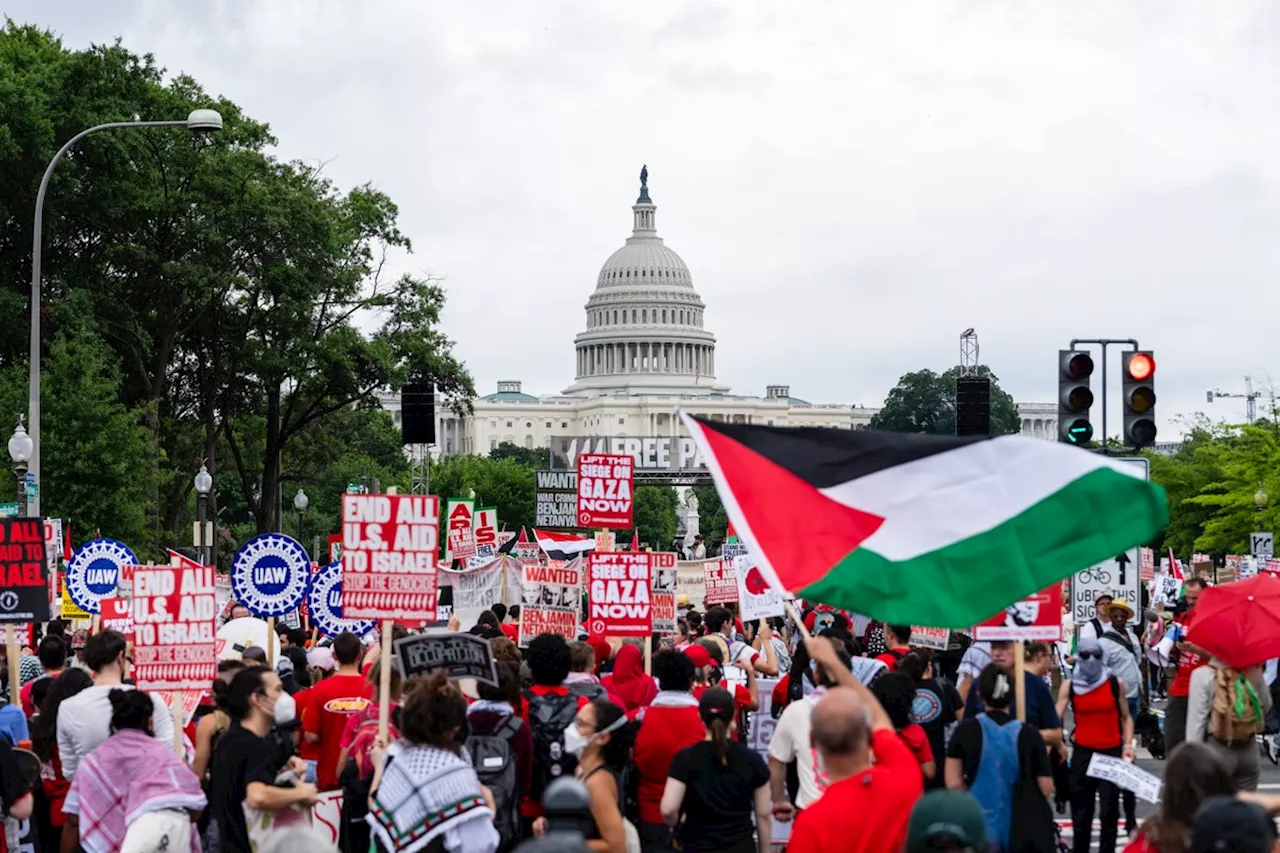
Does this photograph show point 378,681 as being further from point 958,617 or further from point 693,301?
point 693,301

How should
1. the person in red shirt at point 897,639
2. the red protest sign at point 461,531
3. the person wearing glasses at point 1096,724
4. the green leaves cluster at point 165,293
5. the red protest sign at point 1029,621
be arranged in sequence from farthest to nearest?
1. the green leaves cluster at point 165,293
2. the red protest sign at point 461,531
3. the person in red shirt at point 897,639
4. the person wearing glasses at point 1096,724
5. the red protest sign at point 1029,621

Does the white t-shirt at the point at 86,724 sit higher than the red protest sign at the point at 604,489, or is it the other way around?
the red protest sign at the point at 604,489

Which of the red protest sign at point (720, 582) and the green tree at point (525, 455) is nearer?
the red protest sign at point (720, 582)

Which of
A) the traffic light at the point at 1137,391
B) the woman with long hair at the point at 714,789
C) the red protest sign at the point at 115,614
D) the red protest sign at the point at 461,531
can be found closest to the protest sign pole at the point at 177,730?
the woman with long hair at the point at 714,789

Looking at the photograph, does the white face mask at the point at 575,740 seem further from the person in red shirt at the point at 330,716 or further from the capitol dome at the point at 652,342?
the capitol dome at the point at 652,342

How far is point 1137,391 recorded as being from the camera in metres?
16.3

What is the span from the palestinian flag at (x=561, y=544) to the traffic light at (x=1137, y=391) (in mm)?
17045

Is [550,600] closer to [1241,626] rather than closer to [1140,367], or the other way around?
[1140,367]

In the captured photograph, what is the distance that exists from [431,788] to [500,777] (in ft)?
4.58

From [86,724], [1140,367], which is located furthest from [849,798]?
[1140,367]

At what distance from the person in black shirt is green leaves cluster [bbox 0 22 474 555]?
96.4 ft

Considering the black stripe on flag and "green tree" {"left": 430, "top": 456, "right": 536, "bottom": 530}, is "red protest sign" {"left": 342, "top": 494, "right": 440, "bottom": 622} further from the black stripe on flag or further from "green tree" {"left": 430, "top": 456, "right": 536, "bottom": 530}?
"green tree" {"left": 430, "top": 456, "right": 536, "bottom": 530}

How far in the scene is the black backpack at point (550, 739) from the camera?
395 inches

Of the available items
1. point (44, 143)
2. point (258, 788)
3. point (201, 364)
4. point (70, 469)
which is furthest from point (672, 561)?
point (201, 364)
